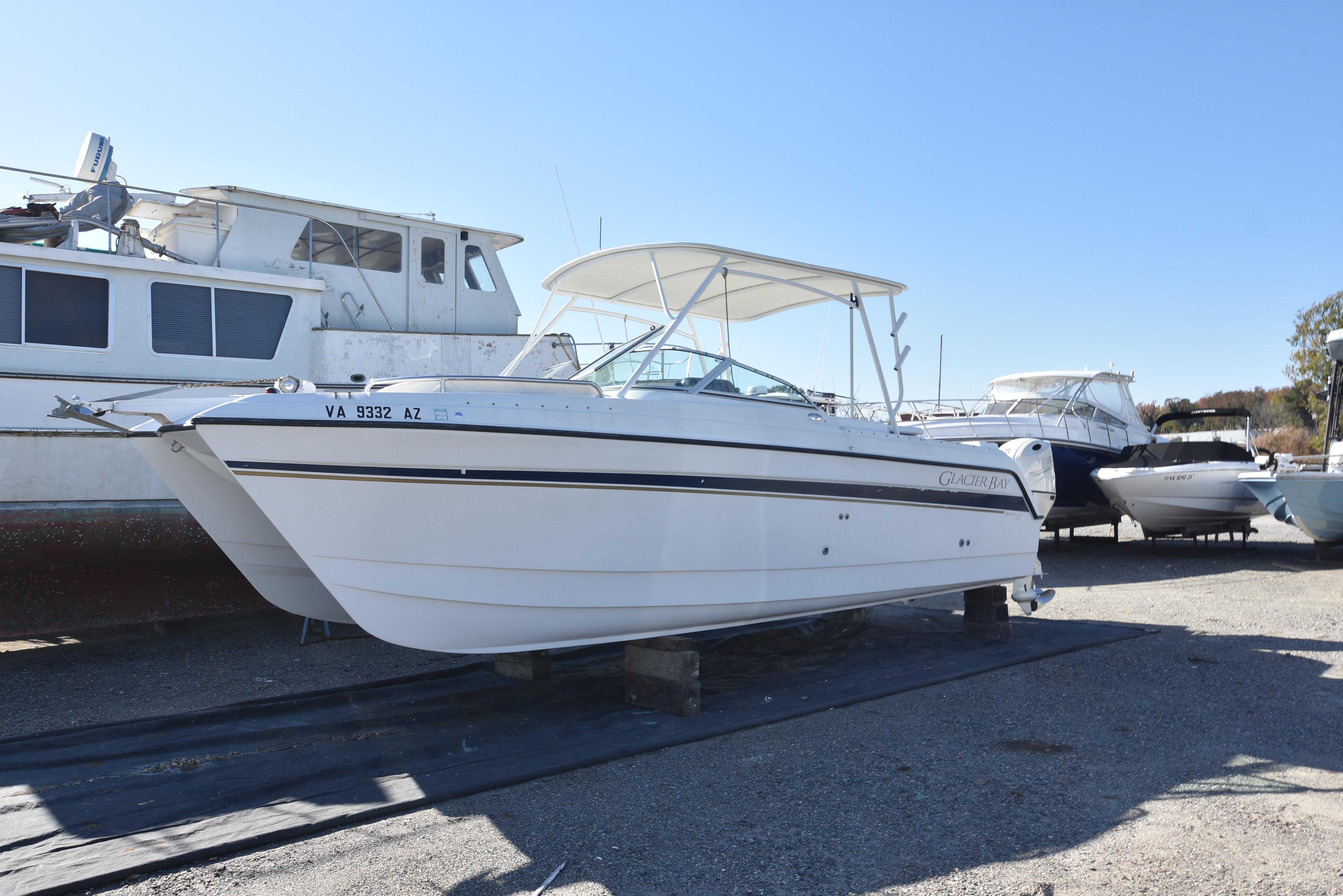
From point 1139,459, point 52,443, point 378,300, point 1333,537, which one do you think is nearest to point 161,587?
point 52,443

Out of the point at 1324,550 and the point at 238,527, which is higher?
the point at 238,527

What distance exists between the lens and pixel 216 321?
677 cm

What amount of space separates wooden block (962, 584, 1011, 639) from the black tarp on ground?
39 cm

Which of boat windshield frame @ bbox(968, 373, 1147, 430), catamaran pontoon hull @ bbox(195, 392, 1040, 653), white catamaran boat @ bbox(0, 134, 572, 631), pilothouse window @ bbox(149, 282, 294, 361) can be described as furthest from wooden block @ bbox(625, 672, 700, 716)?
boat windshield frame @ bbox(968, 373, 1147, 430)

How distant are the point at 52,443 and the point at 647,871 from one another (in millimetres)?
5277

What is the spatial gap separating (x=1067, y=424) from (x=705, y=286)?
383 inches

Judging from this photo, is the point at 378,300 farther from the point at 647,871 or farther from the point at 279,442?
the point at 647,871

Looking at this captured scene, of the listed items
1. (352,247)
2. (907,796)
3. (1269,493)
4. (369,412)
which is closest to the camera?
(907,796)

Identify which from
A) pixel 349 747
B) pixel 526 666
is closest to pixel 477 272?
pixel 526 666

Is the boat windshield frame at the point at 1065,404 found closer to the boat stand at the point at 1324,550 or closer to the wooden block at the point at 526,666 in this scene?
the boat stand at the point at 1324,550

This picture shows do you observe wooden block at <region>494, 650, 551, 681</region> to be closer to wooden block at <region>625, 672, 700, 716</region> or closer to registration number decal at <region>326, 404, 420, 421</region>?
wooden block at <region>625, 672, 700, 716</region>

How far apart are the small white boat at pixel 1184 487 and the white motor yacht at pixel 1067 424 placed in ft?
1.59

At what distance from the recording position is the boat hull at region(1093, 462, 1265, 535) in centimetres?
1122

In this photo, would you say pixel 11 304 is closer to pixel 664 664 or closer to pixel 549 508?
pixel 549 508
